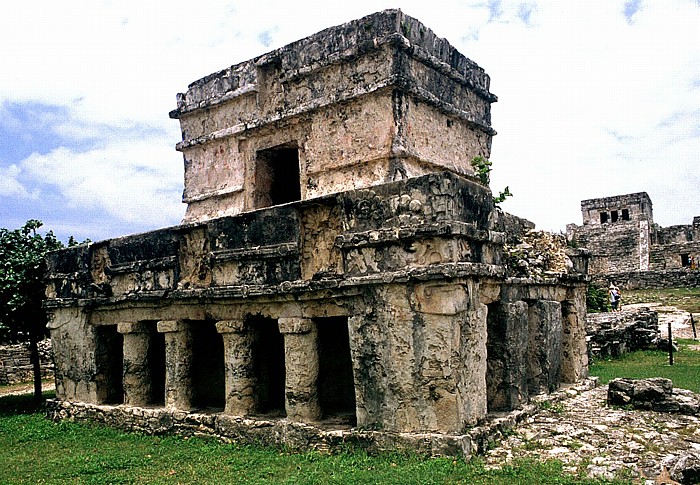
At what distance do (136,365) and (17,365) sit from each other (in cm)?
918

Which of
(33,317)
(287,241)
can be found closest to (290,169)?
(287,241)

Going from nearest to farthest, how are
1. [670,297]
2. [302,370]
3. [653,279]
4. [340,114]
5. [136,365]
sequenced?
[302,370]
[340,114]
[136,365]
[670,297]
[653,279]

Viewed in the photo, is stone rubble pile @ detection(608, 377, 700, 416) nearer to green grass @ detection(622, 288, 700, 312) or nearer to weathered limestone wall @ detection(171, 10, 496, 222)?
weathered limestone wall @ detection(171, 10, 496, 222)

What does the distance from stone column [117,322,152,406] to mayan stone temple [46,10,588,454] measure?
0.02 metres

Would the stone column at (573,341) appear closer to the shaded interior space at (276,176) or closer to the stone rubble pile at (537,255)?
the stone rubble pile at (537,255)

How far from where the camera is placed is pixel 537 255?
26.8ft

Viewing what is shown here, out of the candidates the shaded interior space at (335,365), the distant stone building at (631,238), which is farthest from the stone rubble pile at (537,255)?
the distant stone building at (631,238)

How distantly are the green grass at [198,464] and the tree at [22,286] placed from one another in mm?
2501

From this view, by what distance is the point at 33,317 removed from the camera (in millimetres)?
10695

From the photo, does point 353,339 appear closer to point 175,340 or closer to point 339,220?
point 339,220

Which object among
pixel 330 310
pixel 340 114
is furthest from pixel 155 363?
pixel 340 114

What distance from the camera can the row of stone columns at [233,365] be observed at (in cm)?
657

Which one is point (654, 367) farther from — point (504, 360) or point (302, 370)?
point (302, 370)

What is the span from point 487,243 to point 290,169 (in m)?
4.75
